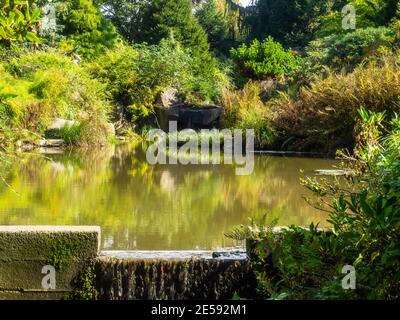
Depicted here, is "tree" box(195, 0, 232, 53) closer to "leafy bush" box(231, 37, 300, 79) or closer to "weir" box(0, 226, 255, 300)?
"leafy bush" box(231, 37, 300, 79)

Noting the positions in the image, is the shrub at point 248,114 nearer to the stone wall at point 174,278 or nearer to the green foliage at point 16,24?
the stone wall at point 174,278

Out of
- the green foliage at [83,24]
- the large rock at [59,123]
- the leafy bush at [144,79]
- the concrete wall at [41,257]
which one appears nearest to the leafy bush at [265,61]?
the leafy bush at [144,79]

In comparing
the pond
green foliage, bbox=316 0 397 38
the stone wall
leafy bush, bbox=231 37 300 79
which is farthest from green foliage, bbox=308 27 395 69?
the stone wall

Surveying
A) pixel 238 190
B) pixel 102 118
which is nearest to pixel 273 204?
pixel 238 190

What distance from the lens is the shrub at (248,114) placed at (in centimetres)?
1259

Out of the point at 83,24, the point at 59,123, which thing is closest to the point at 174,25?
the point at 83,24

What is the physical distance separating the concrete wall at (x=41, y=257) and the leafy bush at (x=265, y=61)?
15809 mm

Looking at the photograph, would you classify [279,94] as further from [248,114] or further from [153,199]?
[153,199]

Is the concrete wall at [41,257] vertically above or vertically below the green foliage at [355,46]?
below

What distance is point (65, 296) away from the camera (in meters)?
3.50

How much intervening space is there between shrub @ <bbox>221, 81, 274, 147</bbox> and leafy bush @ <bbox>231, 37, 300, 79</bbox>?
12.3 ft

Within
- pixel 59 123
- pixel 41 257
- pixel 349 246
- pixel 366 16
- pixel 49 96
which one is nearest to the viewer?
pixel 349 246

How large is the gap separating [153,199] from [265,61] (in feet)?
44.8

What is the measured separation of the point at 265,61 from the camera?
1928 cm
